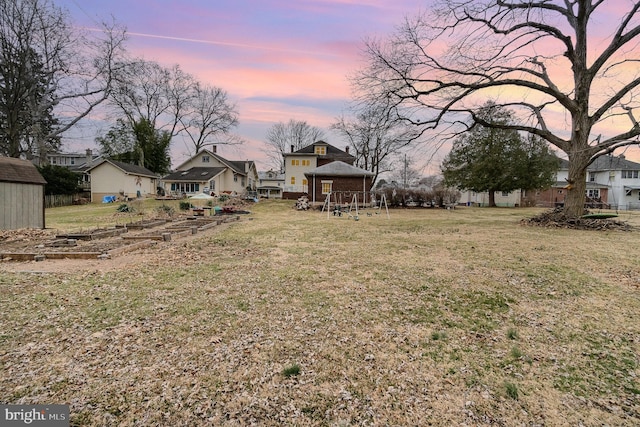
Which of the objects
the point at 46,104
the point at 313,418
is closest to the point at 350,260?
the point at 313,418

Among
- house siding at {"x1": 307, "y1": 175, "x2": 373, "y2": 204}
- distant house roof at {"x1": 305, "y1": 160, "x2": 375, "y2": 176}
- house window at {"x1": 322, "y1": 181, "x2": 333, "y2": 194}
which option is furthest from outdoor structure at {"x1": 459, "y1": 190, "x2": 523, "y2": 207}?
Answer: house window at {"x1": 322, "y1": 181, "x2": 333, "y2": 194}

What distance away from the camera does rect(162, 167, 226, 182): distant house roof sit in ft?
122

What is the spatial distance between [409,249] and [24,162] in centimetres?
1447

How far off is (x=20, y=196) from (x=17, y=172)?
34.2 inches

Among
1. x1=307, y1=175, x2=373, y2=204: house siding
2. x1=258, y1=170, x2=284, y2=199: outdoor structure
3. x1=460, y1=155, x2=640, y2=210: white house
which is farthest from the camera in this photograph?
x1=258, y1=170, x2=284, y2=199: outdoor structure

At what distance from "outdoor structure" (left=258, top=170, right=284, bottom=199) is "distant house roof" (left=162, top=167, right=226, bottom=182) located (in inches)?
378

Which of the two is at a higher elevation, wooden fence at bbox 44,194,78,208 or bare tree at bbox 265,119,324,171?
bare tree at bbox 265,119,324,171

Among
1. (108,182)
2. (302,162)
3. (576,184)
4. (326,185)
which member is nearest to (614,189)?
(576,184)

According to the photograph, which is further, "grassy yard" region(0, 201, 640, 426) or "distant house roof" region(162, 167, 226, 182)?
Result: "distant house roof" region(162, 167, 226, 182)

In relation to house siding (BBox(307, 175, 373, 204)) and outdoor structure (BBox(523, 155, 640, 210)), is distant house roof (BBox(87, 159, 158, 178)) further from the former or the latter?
outdoor structure (BBox(523, 155, 640, 210))

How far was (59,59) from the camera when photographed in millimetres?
24938

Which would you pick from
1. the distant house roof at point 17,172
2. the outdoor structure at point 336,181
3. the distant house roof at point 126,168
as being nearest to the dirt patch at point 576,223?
the outdoor structure at point 336,181

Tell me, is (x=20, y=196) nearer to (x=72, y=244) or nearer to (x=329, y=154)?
(x=72, y=244)

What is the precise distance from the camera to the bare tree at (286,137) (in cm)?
5531
